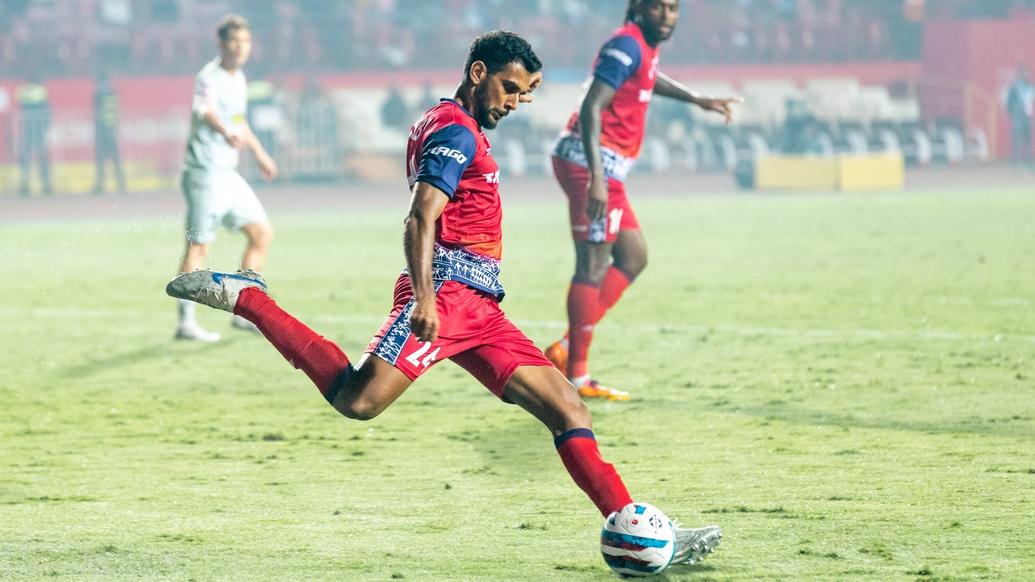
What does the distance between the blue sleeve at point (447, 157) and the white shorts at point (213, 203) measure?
6291 millimetres

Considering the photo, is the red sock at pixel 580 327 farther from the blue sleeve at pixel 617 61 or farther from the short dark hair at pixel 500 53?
the short dark hair at pixel 500 53

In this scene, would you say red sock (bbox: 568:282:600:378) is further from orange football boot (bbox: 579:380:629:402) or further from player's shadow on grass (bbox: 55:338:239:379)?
player's shadow on grass (bbox: 55:338:239:379)

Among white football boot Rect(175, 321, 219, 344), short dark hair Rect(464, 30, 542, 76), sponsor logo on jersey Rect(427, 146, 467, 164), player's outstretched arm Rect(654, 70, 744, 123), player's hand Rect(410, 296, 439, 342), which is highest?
short dark hair Rect(464, 30, 542, 76)

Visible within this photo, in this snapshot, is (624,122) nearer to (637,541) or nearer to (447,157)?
(447,157)

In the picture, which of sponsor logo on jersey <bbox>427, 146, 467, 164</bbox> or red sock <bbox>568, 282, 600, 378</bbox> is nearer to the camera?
sponsor logo on jersey <bbox>427, 146, 467, 164</bbox>

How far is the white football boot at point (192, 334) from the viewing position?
1156 centimetres

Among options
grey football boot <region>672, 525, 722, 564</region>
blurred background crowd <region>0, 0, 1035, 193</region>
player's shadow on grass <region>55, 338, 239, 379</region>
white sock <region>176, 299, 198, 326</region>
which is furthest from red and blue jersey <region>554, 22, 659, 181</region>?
blurred background crowd <region>0, 0, 1035, 193</region>

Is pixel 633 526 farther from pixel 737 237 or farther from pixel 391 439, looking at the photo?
pixel 737 237

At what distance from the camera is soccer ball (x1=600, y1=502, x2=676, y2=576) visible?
491cm

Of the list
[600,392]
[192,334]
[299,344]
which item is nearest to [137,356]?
[192,334]

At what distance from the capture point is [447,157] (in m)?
5.02

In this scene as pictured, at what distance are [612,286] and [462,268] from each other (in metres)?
3.75

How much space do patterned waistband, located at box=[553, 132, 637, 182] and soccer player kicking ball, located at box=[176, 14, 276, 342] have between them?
2818 mm

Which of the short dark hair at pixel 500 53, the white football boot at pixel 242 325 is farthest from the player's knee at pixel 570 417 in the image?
the white football boot at pixel 242 325
